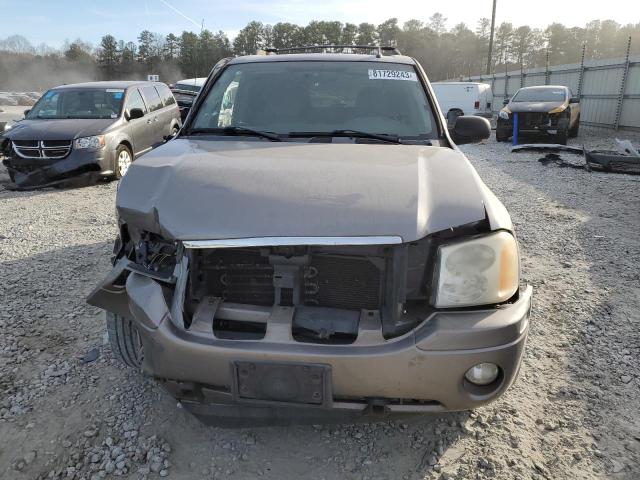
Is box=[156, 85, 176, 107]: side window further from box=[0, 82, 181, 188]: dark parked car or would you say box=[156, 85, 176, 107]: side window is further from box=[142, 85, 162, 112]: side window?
box=[0, 82, 181, 188]: dark parked car

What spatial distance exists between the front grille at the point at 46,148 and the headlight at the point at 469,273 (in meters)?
7.42

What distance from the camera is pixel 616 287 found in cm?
402

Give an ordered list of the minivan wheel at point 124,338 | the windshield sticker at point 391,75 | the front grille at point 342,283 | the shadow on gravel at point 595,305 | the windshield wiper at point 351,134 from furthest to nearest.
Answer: the windshield sticker at point 391,75
the windshield wiper at point 351,134
the minivan wheel at point 124,338
the shadow on gravel at point 595,305
the front grille at point 342,283

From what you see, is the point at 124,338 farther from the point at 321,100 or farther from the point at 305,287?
the point at 321,100

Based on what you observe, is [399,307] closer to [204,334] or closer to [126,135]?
[204,334]

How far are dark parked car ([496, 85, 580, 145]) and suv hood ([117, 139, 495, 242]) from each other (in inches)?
483

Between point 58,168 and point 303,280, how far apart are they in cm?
701

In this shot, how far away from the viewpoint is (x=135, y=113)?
Answer: 8969mm

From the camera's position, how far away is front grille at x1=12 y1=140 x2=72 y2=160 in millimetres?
7645

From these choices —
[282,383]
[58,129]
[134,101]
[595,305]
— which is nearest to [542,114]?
[134,101]

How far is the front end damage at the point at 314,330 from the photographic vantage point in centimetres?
183

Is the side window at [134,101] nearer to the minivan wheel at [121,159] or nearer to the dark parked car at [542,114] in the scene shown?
the minivan wheel at [121,159]

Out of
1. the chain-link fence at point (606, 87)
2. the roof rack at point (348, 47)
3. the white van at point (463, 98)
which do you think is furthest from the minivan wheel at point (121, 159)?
the chain-link fence at point (606, 87)

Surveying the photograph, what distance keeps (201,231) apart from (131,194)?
21.9 inches
